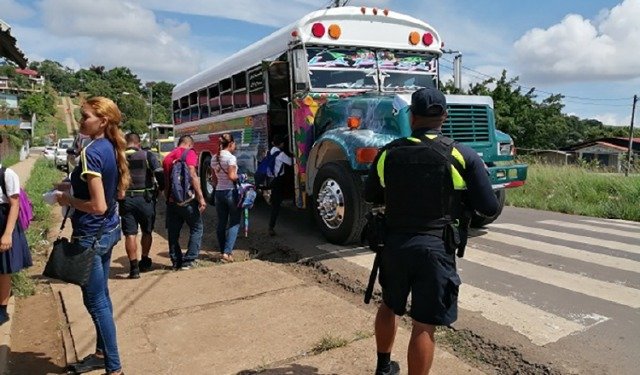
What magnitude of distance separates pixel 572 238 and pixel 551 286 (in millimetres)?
2461

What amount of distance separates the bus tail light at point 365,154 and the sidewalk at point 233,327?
156 centimetres

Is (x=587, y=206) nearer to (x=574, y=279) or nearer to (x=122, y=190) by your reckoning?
(x=574, y=279)

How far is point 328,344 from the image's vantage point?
357 cm

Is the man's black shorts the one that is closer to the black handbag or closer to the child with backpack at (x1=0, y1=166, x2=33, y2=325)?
the child with backpack at (x1=0, y1=166, x2=33, y2=325)

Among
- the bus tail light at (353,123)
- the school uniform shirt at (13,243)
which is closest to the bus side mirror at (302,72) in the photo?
the bus tail light at (353,123)

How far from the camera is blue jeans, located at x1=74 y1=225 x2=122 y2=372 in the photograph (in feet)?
10.3

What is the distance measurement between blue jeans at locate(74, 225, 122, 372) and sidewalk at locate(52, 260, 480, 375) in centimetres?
28

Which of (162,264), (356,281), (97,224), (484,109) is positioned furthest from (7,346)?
(484,109)

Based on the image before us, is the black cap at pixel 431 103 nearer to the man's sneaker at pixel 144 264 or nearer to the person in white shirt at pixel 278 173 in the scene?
the man's sneaker at pixel 144 264

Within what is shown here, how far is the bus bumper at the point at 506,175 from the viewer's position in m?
6.23

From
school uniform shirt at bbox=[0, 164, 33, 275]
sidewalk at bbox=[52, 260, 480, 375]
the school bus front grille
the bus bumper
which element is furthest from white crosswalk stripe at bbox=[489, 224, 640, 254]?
school uniform shirt at bbox=[0, 164, 33, 275]

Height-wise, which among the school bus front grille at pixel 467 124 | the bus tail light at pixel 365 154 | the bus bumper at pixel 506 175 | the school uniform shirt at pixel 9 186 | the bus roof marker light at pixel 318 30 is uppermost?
the bus roof marker light at pixel 318 30

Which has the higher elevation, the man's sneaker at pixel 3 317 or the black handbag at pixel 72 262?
the black handbag at pixel 72 262

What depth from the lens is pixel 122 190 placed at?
334 centimetres
